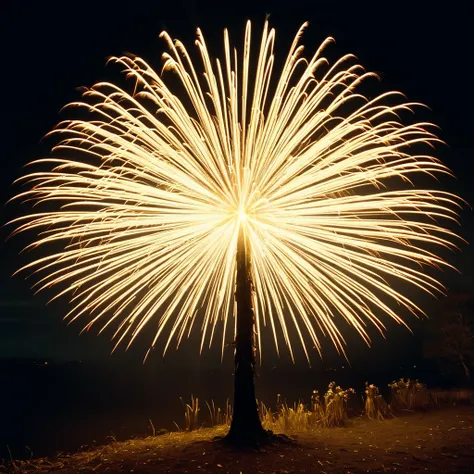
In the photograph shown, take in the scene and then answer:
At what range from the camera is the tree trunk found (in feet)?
39.7

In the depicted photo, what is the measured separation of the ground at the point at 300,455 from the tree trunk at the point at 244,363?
594mm

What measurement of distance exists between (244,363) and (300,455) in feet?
8.12

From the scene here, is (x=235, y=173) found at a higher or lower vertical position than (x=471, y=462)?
higher

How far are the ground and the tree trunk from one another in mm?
594

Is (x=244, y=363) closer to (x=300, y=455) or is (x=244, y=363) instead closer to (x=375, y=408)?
A: (x=300, y=455)

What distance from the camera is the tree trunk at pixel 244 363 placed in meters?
12.1

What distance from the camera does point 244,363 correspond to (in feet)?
41.6

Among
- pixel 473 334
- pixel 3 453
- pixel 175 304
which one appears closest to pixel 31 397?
pixel 3 453

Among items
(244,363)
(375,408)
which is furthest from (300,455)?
(375,408)

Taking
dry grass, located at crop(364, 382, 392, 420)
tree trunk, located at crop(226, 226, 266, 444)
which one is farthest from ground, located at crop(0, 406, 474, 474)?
dry grass, located at crop(364, 382, 392, 420)

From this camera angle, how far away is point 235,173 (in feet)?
40.7

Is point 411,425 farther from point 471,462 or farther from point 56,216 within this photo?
point 56,216

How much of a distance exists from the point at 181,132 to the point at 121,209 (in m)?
2.24

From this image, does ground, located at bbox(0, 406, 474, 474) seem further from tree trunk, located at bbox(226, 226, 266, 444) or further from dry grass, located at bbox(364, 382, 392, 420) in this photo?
dry grass, located at bbox(364, 382, 392, 420)
